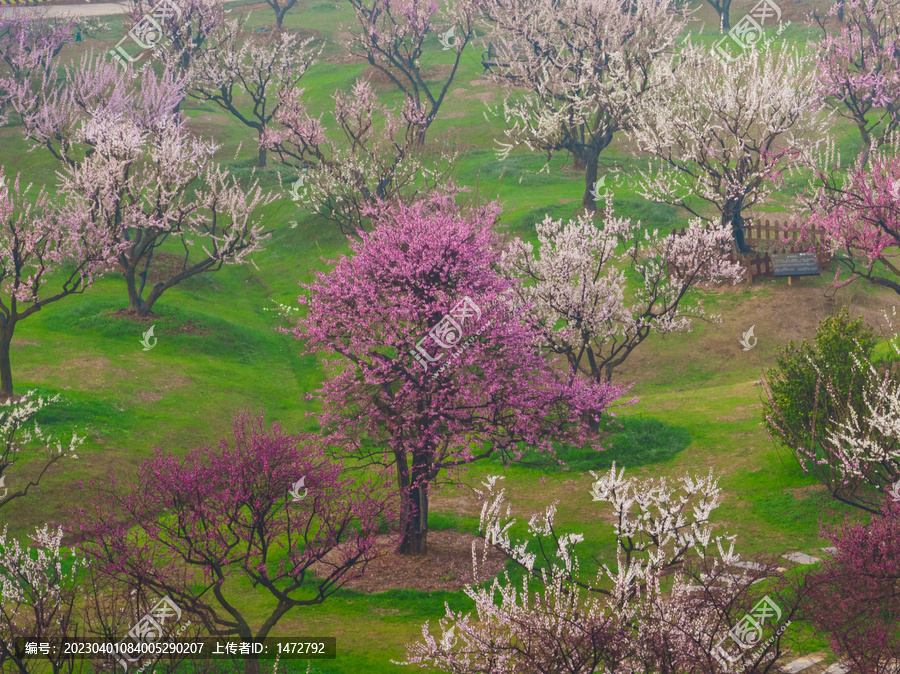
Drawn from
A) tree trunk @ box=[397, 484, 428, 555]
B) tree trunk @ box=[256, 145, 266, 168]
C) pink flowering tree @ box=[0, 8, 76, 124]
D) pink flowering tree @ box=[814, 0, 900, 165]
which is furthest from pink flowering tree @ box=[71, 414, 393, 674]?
pink flowering tree @ box=[0, 8, 76, 124]

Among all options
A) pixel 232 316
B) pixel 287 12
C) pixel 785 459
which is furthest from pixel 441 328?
pixel 287 12

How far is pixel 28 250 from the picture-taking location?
31.3 m

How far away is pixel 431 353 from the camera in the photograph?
77.5 ft

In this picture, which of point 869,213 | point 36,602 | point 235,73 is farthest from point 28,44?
point 36,602

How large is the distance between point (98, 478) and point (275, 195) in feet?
107

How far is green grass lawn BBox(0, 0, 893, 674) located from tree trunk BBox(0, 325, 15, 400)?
30.7 inches

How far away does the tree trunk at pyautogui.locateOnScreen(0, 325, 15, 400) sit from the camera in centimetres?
3130

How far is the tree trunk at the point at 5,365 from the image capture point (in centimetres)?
3130

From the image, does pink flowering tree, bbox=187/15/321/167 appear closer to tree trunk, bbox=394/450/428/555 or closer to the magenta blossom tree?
the magenta blossom tree

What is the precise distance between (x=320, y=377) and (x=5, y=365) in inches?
501

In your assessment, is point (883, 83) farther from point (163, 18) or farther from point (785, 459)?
point (163, 18)

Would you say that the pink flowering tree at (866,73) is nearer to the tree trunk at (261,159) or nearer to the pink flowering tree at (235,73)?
the pink flowering tree at (235,73)

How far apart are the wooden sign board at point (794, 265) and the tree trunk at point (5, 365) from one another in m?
31.5

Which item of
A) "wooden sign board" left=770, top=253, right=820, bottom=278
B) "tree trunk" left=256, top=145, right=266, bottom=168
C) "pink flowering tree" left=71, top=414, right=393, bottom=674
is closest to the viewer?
"pink flowering tree" left=71, top=414, right=393, bottom=674
